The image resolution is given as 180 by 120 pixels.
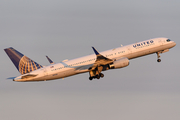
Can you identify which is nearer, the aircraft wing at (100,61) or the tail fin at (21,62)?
the aircraft wing at (100,61)

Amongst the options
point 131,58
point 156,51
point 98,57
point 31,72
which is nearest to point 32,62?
point 31,72

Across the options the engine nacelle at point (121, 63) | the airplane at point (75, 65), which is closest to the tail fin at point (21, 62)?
the airplane at point (75, 65)

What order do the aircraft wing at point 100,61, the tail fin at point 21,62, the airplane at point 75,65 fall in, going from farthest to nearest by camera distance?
the tail fin at point 21,62, the airplane at point 75,65, the aircraft wing at point 100,61

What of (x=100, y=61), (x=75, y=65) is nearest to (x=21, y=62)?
(x=75, y=65)

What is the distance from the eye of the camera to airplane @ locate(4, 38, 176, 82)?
5988 centimetres

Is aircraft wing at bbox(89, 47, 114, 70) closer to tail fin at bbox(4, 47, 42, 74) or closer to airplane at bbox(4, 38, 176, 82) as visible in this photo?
airplane at bbox(4, 38, 176, 82)


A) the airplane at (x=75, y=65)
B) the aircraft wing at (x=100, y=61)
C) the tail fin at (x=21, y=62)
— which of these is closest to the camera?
the aircraft wing at (x=100, y=61)

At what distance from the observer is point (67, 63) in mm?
61625

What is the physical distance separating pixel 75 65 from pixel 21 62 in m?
11.7

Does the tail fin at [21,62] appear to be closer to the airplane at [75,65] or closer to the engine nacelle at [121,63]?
the airplane at [75,65]

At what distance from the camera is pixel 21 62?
61094 millimetres

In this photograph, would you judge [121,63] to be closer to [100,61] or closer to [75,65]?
[100,61]

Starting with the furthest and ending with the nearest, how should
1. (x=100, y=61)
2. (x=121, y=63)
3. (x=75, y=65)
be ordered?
(x=75, y=65) → (x=121, y=63) → (x=100, y=61)

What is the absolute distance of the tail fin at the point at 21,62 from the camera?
200 ft
